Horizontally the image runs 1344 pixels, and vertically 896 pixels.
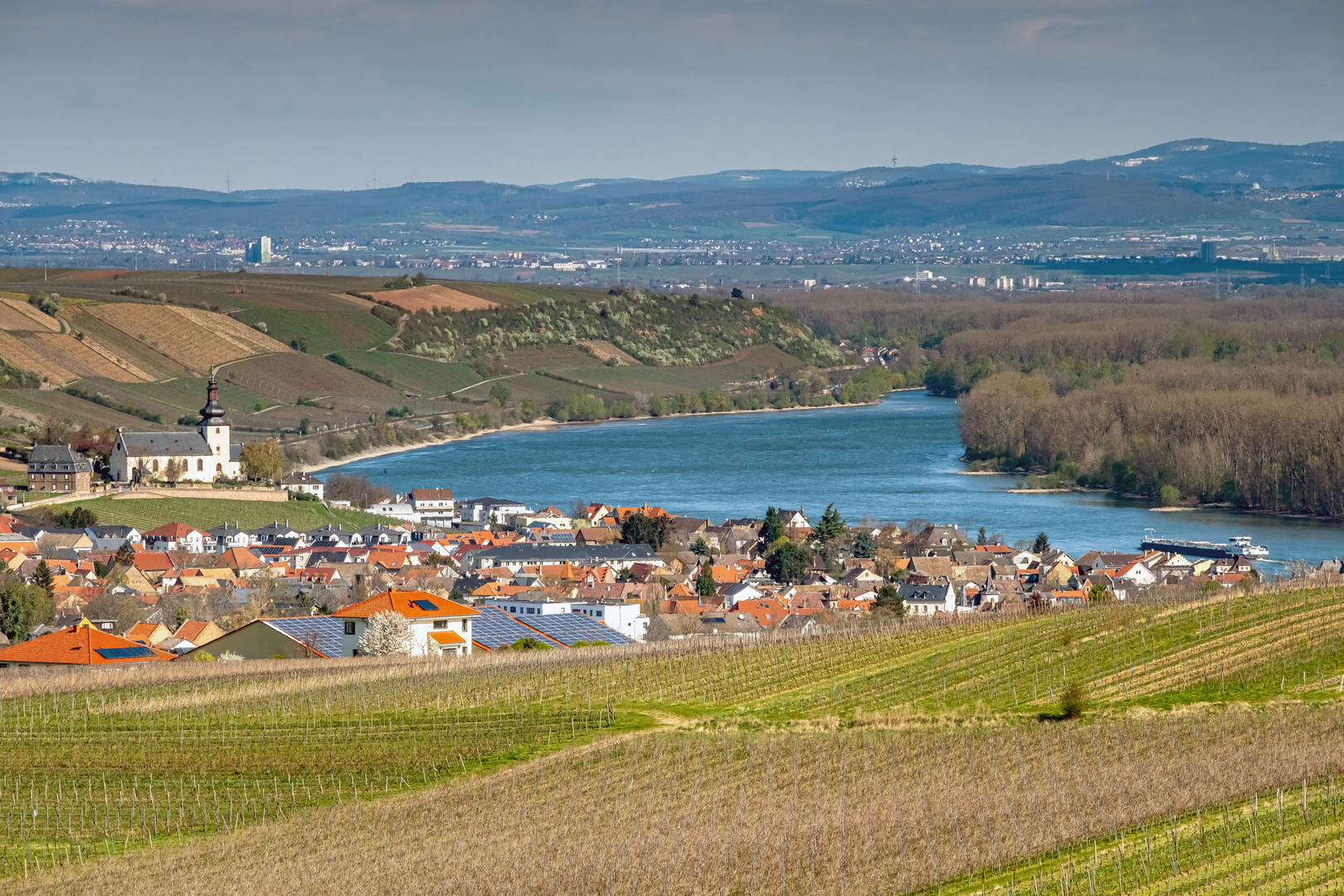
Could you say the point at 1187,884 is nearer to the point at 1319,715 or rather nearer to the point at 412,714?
the point at 1319,715

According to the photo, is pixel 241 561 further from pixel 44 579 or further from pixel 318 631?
pixel 318 631

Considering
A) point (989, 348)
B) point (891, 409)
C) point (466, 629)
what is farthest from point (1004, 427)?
point (466, 629)

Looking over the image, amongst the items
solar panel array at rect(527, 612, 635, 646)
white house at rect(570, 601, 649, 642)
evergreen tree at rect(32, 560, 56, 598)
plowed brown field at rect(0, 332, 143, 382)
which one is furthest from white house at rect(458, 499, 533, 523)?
solar panel array at rect(527, 612, 635, 646)

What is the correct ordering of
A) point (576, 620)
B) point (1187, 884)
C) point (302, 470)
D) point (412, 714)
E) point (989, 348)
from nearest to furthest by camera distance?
1. point (1187, 884)
2. point (412, 714)
3. point (576, 620)
4. point (302, 470)
5. point (989, 348)

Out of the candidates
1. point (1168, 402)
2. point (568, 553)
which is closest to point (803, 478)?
point (1168, 402)

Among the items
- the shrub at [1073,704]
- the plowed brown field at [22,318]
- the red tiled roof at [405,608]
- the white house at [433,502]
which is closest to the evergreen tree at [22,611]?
the red tiled roof at [405,608]

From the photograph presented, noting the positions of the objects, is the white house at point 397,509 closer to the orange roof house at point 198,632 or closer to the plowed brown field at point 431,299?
the orange roof house at point 198,632

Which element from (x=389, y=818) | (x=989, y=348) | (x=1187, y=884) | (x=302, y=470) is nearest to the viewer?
(x=1187, y=884)
